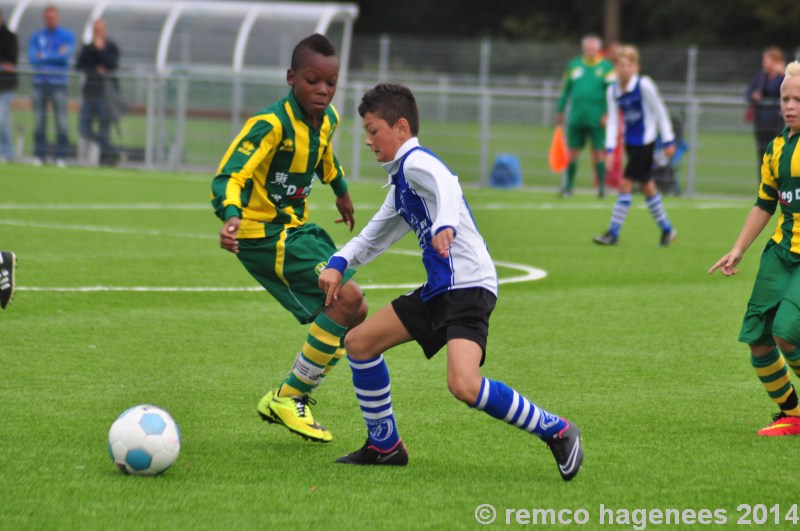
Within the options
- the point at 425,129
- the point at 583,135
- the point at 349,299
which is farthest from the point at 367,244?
the point at 425,129

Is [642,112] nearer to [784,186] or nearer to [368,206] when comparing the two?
[368,206]

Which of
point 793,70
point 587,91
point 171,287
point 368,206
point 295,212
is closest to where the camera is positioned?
point 793,70

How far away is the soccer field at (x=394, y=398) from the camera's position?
4586mm

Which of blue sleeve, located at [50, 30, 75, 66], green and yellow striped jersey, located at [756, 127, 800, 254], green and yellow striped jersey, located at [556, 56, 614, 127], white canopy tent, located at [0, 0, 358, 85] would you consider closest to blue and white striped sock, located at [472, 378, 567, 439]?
green and yellow striped jersey, located at [756, 127, 800, 254]

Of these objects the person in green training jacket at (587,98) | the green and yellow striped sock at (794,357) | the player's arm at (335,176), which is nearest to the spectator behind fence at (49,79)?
the person in green training jacket at (587,98)

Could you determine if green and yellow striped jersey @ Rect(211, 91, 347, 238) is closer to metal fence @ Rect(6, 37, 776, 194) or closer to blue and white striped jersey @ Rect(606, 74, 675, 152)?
blue and white striped jersey @ Rect(606, 74, 675, 152)

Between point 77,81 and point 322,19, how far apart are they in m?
8.43

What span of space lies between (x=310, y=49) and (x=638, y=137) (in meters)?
8.38

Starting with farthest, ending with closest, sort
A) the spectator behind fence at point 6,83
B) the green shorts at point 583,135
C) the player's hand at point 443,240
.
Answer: the spectator behind fence at point 6,83 < the green shorts at point 583,135 < the player's hand at point 443,240

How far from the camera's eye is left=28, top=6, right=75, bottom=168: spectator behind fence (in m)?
20.7

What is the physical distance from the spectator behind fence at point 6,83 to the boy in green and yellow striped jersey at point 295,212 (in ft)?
51.2

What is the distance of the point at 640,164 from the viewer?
534 inches

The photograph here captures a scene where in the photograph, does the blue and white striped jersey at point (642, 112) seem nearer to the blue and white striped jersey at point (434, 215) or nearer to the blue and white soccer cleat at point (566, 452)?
Answer: the blue and white striped jersey at point (434, 215)

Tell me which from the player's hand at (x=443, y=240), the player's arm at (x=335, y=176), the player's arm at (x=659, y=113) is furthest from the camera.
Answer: the player's arm at (x=659, y=113)
